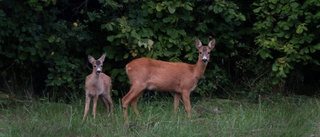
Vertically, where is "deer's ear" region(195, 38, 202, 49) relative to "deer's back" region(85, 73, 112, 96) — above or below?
above

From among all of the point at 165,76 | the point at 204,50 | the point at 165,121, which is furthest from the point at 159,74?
the point at 165,121

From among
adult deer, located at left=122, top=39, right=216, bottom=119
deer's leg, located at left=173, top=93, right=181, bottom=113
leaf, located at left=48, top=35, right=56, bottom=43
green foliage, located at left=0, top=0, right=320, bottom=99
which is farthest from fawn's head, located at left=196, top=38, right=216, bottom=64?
leaf, located at left=48, top=35, right=56, bottom=43

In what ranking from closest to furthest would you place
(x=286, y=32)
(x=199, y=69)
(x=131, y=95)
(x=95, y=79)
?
1. (x=95, y=79)
2. (x=131, y=95)
3. (x=199, y=69)
4. (x=286, y=32)

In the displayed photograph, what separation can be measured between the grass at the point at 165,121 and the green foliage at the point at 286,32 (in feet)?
2.58

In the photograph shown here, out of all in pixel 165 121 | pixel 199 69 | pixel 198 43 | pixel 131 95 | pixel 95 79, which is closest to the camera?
pixel 165 121

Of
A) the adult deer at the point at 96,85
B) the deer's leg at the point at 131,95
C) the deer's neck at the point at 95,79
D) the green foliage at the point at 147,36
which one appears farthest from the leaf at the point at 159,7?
the deer's neck at the point at 95,79

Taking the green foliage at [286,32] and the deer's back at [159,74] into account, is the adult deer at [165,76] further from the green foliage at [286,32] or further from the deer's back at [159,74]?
the green foliage at [286,32]

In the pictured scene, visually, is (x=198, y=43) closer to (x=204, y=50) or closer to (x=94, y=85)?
(x=204, y=50)

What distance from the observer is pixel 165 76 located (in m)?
10.9

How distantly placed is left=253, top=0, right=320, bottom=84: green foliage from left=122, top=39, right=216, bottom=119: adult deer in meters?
1.04

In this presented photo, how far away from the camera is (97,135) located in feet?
28.0

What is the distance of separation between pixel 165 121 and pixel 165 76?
190 cm

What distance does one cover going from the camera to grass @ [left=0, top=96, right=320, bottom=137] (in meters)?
8.60

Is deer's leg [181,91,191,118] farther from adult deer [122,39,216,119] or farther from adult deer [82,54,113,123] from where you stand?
adult deer [82,54,113,123]
